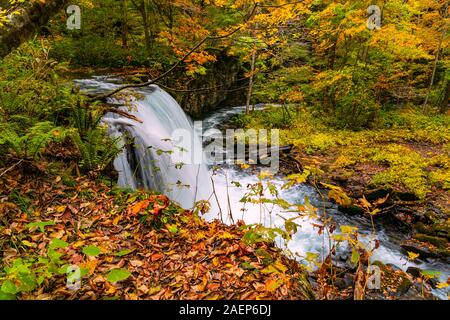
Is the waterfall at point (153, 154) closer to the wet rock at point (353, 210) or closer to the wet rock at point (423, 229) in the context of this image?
the wet rock at point (353, 210)

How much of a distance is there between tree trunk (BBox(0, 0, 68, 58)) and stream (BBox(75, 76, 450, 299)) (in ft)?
7.03

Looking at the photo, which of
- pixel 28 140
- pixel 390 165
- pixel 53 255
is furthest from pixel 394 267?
pixel 28 140

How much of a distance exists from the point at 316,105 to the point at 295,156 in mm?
6485

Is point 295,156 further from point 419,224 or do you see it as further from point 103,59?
point 103,59

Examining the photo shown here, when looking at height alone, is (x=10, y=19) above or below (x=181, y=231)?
above

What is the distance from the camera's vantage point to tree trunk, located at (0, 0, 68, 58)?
4.38 meters

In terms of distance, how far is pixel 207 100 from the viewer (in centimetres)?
1636

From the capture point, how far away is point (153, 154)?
22.5ft

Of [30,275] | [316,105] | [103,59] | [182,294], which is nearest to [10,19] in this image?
[30,275]

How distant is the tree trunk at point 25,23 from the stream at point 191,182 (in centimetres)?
214

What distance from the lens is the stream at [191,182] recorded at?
623cm

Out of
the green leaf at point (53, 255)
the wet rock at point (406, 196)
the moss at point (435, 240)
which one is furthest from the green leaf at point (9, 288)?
the wet rock at point (406, 196)

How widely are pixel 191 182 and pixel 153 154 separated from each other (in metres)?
1.97

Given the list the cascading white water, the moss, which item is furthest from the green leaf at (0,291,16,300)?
the moss
